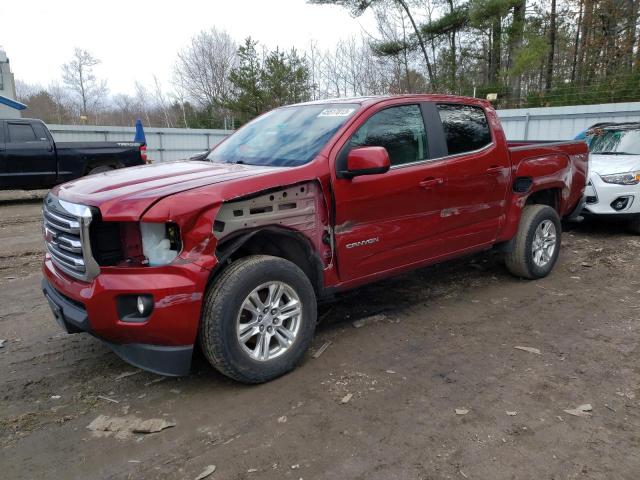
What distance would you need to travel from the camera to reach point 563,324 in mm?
4344

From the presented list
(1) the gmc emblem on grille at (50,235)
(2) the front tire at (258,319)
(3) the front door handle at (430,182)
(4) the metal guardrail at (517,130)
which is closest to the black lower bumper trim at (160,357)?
(2) the front tire at (258,319)

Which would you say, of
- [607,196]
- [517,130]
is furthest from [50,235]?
[517,130]

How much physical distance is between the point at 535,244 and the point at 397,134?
2.36 m

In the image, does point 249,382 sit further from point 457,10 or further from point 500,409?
point 457,10

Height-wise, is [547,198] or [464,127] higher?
[464,127]

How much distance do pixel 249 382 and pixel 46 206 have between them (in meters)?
1.86

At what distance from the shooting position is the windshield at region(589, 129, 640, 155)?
26.7 feet

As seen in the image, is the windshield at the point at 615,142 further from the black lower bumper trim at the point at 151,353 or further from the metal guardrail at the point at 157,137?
the metal guardrail at the point at 157,137

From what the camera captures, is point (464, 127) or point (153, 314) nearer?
point (153, 314)

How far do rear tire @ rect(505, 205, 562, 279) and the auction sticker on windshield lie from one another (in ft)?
8.12

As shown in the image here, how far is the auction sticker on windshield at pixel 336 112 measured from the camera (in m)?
3.95

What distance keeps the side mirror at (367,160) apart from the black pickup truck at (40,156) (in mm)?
10171

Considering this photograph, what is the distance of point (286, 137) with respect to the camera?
13.3 ft

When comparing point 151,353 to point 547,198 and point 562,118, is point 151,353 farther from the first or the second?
point 562,118
